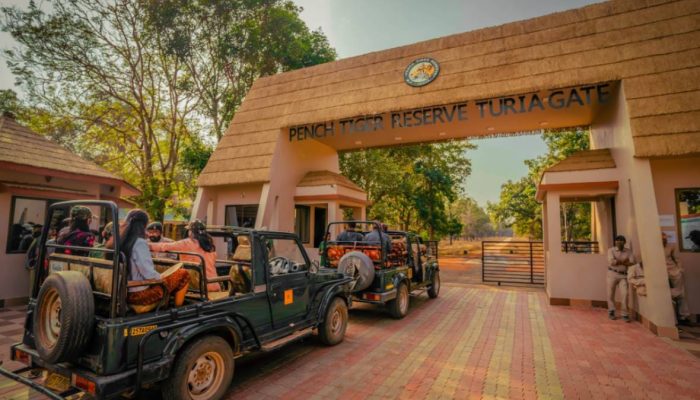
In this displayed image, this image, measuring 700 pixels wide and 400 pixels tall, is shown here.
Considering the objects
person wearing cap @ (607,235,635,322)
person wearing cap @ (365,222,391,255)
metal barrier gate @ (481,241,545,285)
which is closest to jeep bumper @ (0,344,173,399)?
person wearing cap @ (365,222,391,255)

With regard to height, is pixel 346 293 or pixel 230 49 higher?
pixel 230 49

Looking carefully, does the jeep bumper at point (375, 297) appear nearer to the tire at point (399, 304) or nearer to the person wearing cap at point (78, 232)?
the tire at point (399, 304)

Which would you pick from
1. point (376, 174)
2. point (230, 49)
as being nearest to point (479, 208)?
point (376, 174)

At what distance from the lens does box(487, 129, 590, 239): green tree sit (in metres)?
18.0

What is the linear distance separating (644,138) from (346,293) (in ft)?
23.6

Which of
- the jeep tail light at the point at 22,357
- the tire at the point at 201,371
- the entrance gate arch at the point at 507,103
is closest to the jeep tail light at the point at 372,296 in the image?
the tire at the point at 201,371

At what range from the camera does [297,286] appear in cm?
497

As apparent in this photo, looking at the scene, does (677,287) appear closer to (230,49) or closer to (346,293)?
(346,293)

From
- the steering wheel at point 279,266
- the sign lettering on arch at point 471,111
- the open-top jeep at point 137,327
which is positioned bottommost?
the open-top jeep at point 137,327

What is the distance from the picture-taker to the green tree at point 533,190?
17969 mm

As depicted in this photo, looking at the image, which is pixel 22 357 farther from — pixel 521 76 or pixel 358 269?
pixel 521 76

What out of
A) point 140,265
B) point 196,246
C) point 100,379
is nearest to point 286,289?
point 196,246

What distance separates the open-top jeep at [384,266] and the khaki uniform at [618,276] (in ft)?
13.7

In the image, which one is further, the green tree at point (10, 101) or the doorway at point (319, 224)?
the green tree at point (10, 101)
